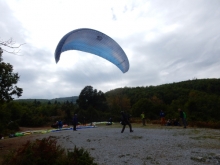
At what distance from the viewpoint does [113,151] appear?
7.37m

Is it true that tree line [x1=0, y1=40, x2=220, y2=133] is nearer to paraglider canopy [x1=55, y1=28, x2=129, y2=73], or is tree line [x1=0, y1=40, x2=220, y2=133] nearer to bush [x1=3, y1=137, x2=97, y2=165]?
paraglider canopy [x1=55, y1=28, x2=129, y2=73]

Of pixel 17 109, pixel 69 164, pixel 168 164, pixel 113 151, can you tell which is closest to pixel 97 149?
pixel 113 151

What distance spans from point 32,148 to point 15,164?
1.77ft

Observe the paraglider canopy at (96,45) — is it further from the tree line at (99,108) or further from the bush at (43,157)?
the bush at (43,157)

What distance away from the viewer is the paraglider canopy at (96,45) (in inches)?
432

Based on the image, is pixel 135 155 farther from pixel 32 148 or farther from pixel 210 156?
pixel 32 148

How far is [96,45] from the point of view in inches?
475

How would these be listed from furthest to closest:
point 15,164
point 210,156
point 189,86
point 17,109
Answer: point 189,86, point 17,109, point 210,156, point 15,164

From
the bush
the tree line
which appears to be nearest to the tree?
the tree line

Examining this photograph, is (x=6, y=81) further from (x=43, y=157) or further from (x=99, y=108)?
(x=99, y=108)

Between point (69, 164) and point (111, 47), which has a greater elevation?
point (111, 47)

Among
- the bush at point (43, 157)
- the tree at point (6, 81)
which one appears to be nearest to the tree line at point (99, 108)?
the tree at point (6, 81)

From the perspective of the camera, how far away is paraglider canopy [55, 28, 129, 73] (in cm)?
1096

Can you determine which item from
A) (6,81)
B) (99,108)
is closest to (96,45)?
(6,81)
